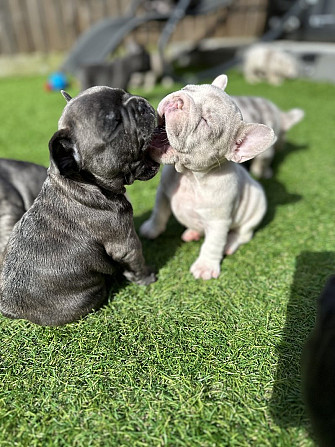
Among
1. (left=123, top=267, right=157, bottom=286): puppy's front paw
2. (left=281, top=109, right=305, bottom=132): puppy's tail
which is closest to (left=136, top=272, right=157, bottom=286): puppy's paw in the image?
(left=123, top=267, right=157, bottom=286): puppy's front paw

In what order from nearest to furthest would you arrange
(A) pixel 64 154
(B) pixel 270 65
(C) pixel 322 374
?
(C) pixel 322 374, (A) pixel 64 154, (B) pixel 270 65

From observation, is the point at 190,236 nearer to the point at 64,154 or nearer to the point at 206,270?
the point at 206,270

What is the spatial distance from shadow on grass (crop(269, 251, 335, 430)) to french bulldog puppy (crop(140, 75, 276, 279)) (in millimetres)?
767

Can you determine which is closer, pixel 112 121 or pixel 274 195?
pixel 112 121

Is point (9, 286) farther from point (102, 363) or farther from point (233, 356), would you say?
point (233, 356)

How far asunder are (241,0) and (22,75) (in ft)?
29.6

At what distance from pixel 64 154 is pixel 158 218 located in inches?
66.5

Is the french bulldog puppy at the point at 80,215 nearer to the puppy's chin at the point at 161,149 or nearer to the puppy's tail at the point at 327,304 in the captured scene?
the puppy's chin at the point at 161,149

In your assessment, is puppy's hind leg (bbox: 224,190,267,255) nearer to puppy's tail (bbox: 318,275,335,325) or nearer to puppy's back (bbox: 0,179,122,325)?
puppy's back (bbox: 0,179,122,325)

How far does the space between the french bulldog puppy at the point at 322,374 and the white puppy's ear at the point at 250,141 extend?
1.41 m

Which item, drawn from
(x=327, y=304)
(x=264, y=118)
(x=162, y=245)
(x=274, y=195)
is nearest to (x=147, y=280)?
(x=162, y=245)

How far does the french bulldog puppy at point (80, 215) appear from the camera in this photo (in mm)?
2678

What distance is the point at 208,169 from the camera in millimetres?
3311

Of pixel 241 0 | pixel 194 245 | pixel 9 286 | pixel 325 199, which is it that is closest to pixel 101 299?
pixel 9 286
